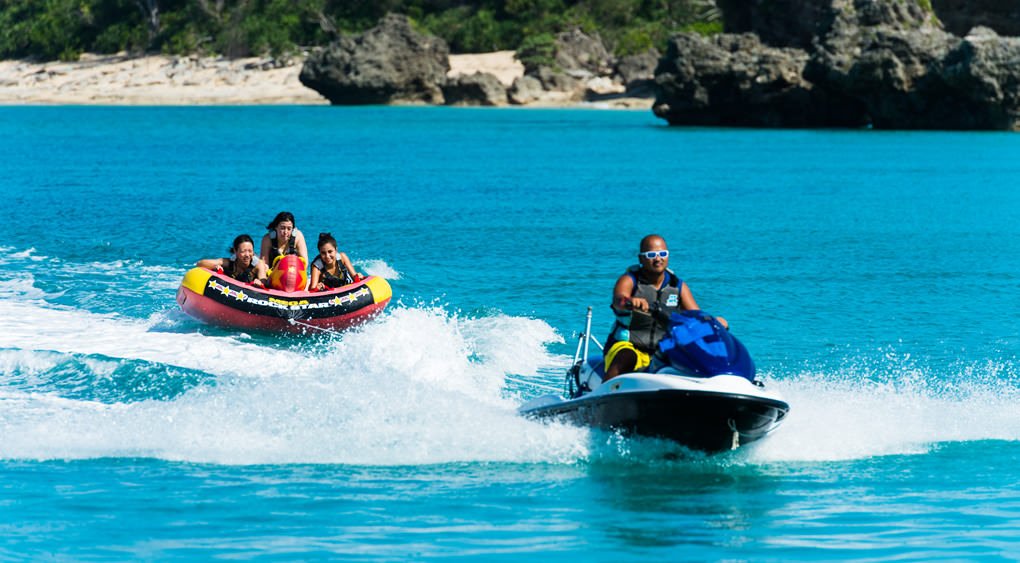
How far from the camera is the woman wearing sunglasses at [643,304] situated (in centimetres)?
1066

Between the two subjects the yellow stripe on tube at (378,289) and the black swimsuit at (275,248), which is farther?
the black swimsuit at (275,248)

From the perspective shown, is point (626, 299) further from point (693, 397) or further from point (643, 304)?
point (693, 397)

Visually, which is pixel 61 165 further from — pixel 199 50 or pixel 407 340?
pixel 199 50

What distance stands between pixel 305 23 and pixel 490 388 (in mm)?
99462

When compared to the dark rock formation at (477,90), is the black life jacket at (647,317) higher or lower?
higher

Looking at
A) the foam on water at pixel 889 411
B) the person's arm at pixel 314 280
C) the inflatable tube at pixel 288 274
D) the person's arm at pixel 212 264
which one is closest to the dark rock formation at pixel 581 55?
the person's arm at pixel 212 264

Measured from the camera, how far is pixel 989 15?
87812mm

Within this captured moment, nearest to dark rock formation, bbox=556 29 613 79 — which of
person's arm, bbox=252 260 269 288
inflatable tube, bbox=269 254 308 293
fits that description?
person's arm, bbox=252 260 269 288

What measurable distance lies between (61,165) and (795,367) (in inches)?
1392

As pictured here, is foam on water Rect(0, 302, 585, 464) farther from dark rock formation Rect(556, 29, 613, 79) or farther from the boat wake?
dark rock formation Rect(556, 29, 613, 79)

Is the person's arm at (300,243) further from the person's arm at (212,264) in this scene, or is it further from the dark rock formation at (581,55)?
the dark rock formation at (581,55)

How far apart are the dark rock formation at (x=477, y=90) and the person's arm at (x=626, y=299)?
3245 inches

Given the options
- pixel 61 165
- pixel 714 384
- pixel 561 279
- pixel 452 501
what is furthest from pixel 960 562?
pixel 61 165

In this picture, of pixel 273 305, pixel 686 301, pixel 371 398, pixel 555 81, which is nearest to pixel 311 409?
pixel 371 398
